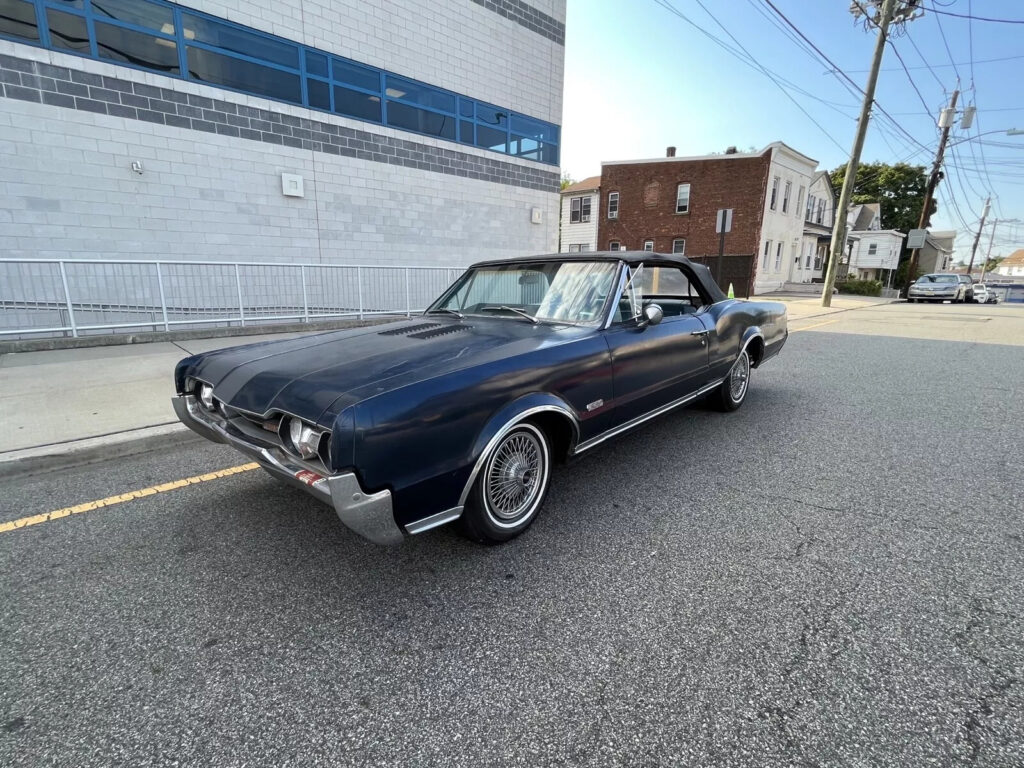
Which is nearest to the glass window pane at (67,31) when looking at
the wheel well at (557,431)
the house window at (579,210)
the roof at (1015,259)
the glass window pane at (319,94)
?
the glass window pane at (319,94)

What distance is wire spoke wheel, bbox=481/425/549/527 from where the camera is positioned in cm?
258

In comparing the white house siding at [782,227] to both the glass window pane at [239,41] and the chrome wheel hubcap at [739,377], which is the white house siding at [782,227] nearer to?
the glass window pane at [239,41]

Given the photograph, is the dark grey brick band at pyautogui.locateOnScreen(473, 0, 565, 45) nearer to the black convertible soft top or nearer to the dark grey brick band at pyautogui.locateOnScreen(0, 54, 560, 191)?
the dark grey brick band at pyautogui.locateOnScreen(0, 54, 560, 191)

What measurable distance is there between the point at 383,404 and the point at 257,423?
0.89 m

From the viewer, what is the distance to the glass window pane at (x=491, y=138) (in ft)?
44.2

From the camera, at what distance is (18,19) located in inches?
296

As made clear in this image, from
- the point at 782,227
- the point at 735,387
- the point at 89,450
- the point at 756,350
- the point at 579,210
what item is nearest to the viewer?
the point at 89,450

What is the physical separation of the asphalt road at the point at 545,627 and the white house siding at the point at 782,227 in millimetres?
25718

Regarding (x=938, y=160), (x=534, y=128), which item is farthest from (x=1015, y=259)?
(x=534, y=128)

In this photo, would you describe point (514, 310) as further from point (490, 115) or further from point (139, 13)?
point (490, 115)

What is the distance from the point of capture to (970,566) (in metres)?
2.46

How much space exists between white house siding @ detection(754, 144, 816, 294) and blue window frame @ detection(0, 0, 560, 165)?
18.3 m

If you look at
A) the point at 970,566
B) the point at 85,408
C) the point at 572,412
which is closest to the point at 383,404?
the point at 572,412

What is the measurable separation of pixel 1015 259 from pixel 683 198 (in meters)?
156
